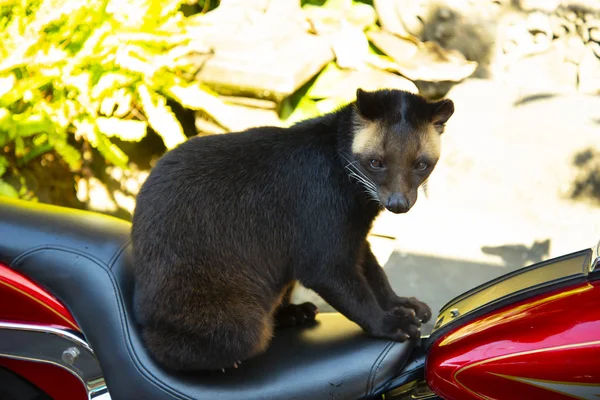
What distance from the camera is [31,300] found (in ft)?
5.66

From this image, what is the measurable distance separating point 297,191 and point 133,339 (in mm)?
620

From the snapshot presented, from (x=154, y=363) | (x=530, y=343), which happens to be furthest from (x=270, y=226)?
(x=530, y=343)

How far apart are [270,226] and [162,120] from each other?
7.11 ft

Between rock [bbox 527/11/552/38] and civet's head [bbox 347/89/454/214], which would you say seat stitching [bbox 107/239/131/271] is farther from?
rock [bbox 527/11/552/38]

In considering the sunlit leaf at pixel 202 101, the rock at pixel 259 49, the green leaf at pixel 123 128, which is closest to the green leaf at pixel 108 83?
the green leaf at pixel 123 128

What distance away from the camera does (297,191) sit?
197 centimetres

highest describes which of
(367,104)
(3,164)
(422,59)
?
(367,104)

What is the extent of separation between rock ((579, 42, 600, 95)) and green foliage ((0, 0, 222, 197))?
2.64m

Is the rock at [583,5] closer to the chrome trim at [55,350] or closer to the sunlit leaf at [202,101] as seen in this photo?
the sunlit leaf at [202,101]

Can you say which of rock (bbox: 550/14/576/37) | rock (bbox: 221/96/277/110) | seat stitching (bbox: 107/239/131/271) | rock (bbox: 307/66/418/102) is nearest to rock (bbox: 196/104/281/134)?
rock (bbox: 221/96/277/110)

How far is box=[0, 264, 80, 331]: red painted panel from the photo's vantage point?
172cm

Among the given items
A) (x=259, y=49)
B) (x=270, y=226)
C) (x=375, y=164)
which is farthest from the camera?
(x=259, y=49)

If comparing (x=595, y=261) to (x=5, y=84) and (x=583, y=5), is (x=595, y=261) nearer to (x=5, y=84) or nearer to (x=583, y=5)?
(x=5, y=84)

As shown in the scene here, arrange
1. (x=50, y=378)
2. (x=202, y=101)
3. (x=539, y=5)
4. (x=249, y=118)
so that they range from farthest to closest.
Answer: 1. (x=539, y=5)
2. (x=249, y=118)
3. (x=202, y=101)
4. (x=50, y=378)
